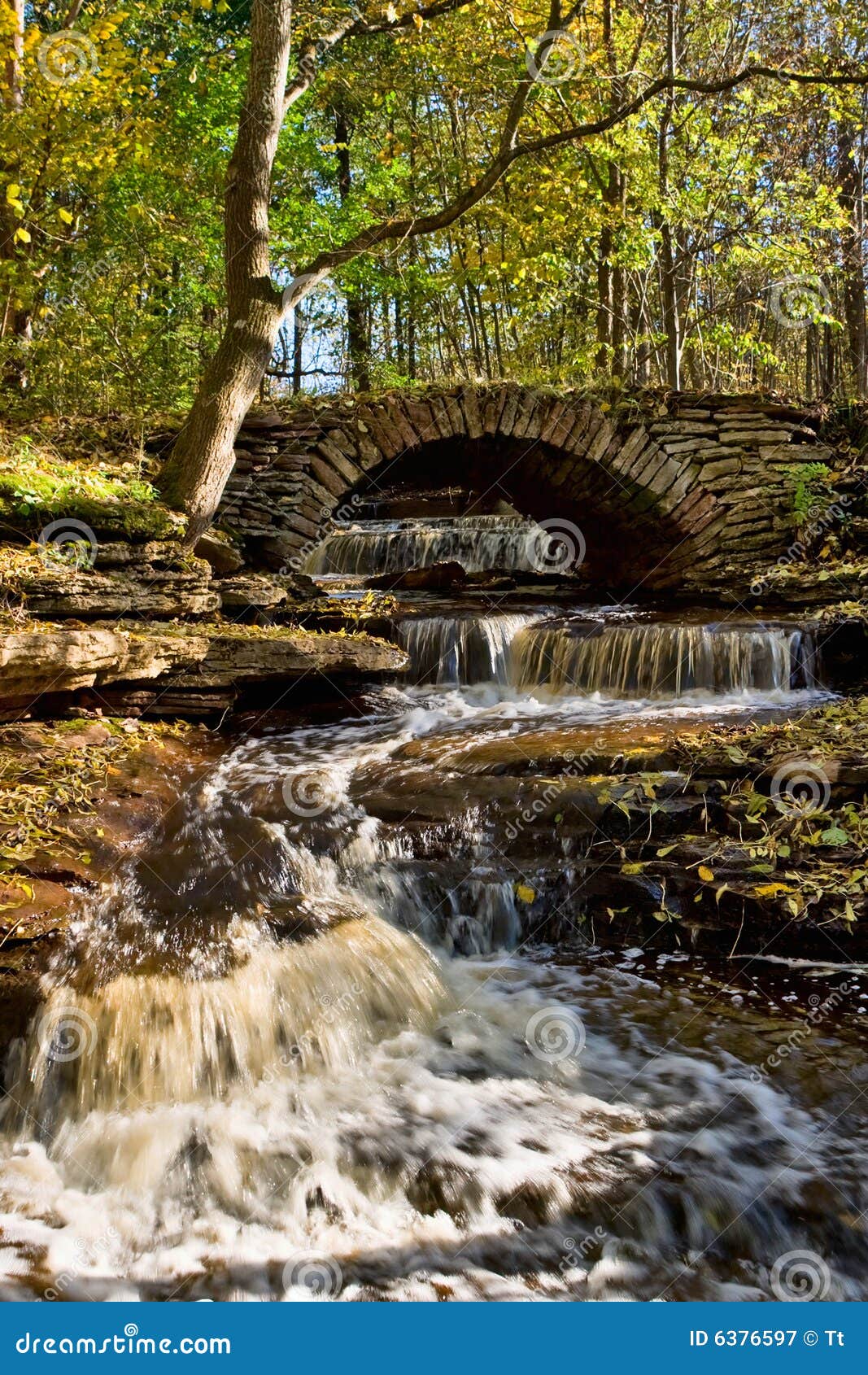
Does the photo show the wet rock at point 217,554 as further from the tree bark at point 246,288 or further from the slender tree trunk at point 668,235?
the slender tree trunk at point 668,235

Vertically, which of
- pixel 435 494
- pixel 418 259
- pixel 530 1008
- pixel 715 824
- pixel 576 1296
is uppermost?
pixel 418 259

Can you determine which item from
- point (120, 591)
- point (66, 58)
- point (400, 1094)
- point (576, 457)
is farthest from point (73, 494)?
point (576, 457)

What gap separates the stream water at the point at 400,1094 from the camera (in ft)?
8.82

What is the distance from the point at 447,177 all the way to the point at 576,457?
7193mm

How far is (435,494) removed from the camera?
17.1 metres

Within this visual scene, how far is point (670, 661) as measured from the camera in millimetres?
7816

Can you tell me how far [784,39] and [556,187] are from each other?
4332 mm

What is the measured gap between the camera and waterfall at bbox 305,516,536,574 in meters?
12.7

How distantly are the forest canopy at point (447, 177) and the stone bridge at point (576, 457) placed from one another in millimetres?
855

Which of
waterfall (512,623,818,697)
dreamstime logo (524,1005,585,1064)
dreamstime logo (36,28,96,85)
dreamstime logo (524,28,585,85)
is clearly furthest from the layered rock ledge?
dreamstime logo (524,28,585,85)

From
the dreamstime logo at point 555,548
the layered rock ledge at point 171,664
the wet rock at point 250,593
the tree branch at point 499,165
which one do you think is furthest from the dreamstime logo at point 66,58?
the dreamstime logo at point 555,548

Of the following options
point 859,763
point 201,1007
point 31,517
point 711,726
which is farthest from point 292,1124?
point 31,517

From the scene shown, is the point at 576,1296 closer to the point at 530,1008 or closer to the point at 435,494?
the point at 530,1008

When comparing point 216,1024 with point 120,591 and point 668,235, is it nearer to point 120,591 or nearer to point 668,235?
point 120,591
